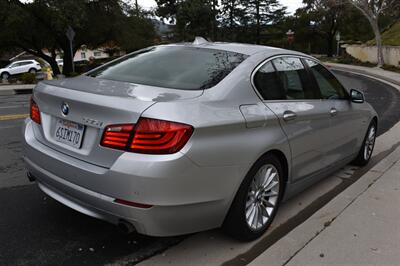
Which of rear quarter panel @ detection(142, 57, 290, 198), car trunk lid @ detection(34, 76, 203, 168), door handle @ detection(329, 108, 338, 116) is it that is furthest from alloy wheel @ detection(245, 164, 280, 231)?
door handle @ detection(329, 108, 338, 116)

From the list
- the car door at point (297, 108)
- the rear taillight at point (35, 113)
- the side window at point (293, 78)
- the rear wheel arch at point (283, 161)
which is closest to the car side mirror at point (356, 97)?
the car door at point (297, 108)

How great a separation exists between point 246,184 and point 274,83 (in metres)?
1.00

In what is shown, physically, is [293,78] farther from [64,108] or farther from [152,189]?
[64,108]

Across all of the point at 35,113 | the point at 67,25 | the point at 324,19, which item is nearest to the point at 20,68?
the point at 67,25

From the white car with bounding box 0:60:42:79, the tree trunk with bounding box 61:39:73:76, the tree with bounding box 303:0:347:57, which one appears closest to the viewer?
the tree trunk with bounding box 61:39:73:76

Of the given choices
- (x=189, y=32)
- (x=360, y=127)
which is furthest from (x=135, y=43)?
(x=360, y=127)

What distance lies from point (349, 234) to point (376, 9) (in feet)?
99.3

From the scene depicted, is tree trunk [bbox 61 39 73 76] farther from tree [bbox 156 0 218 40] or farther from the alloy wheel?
the alloy wheel

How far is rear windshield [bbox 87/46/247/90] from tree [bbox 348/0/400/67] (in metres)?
26.5

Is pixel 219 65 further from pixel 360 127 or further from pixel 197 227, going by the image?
pixel 360 127

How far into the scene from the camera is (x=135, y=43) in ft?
123

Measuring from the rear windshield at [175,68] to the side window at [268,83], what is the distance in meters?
0.20

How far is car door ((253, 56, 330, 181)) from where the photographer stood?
3605mm

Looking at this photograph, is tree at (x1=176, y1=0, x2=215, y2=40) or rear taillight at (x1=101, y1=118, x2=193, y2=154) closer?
rear taillight at (x1=101, y1=118, x2=193, y2=154)
